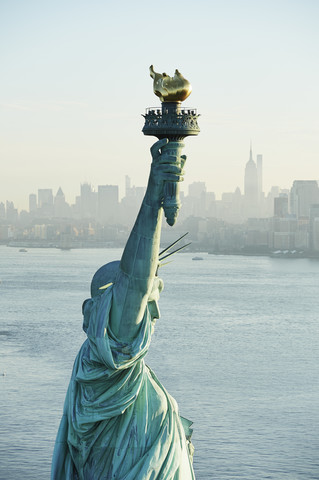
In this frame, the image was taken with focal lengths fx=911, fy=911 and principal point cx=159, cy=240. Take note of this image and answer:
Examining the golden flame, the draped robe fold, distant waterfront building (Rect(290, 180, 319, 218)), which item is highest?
distant waterfront building (Rect(290, 180, 319, 218))

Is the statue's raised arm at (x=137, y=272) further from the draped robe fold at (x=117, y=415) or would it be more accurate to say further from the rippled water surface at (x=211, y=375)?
the rippled water surface at (x=211, y=375)

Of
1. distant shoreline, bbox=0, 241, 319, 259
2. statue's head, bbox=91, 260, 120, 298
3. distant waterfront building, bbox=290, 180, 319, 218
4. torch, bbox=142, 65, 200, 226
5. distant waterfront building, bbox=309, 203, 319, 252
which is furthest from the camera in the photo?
distant waterfront building, bbox=290, 180, 319, 218

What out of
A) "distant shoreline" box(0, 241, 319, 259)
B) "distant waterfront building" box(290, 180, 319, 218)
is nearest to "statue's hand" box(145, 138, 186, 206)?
"distant shoreline" box(0, 241, 319, 259)

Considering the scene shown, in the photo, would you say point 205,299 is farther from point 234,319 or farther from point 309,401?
point 309,401

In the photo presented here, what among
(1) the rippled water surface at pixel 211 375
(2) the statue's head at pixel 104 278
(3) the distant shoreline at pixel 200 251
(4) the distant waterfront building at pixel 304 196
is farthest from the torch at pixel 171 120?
(4) the distant waterfront building at pixel 304 196

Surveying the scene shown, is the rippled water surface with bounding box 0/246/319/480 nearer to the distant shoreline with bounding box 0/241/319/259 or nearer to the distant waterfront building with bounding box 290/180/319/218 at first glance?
the distant shoreline with bounding box 0/241/319/259

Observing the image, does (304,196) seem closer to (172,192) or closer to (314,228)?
(314,228)

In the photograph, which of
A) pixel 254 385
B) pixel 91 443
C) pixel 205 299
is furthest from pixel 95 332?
pixel 205 299
